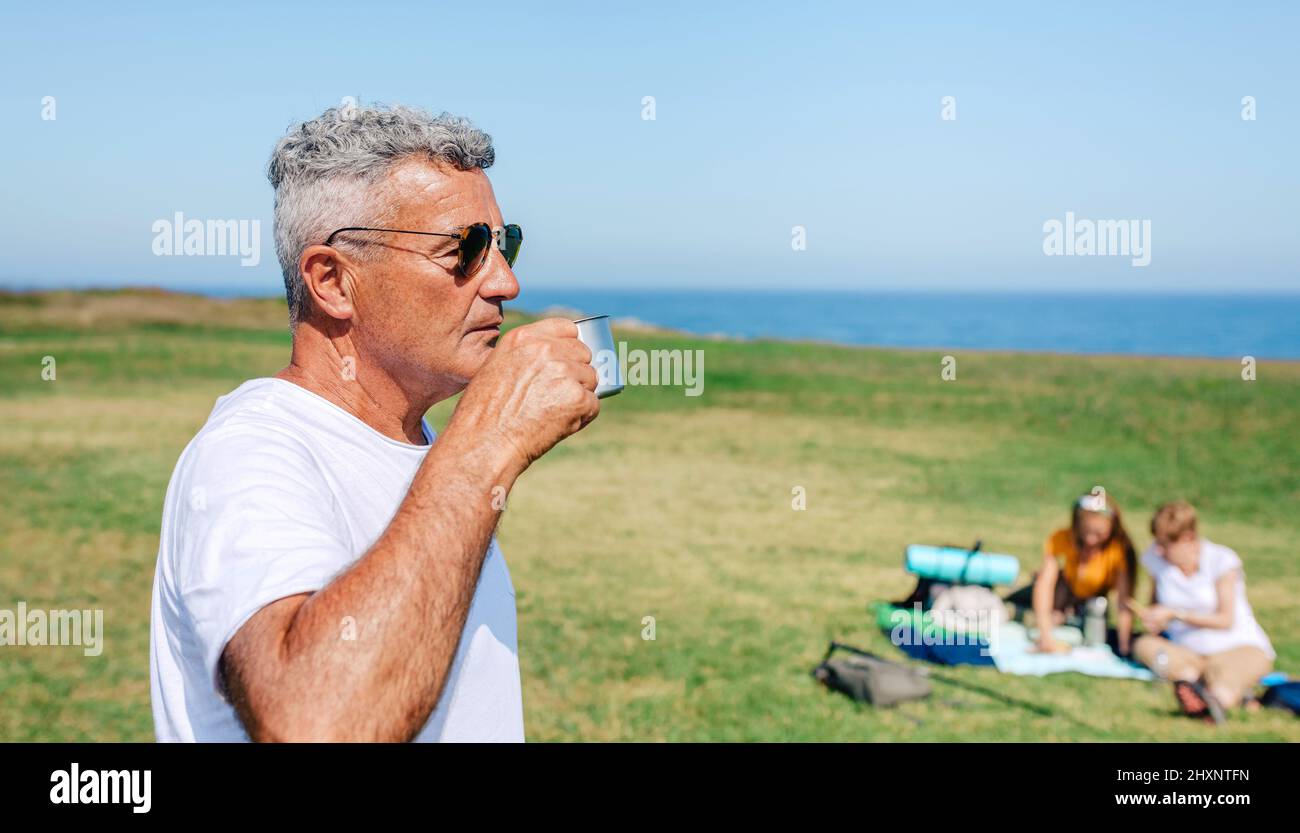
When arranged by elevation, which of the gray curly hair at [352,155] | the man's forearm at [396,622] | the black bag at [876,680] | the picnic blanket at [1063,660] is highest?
the gray curly hair at [352,155]

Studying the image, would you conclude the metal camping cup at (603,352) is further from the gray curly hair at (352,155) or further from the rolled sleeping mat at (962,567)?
the rolled sleeping mat at (962,567)

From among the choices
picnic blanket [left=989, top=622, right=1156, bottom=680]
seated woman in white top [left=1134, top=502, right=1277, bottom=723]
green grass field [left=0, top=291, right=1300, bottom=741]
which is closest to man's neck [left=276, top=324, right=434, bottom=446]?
green grass field [left=0, top=291, right=1300, bottom=741]

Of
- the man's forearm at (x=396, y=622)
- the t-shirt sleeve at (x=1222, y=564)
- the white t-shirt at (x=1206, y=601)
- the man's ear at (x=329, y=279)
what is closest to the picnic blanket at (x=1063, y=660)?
the white t-shirt at (x=1206, y=601)

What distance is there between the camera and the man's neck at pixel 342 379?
81.3 inches

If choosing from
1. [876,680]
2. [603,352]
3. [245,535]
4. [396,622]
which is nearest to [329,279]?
[603,352]

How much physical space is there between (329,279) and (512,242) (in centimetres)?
41

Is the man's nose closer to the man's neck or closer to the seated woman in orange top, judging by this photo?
the man's neck

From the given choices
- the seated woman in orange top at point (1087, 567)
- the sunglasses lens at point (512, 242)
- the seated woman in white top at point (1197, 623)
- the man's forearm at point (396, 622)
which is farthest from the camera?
the seated woman in orange top at point (1087, 567)

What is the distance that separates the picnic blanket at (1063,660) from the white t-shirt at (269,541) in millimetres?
7528
